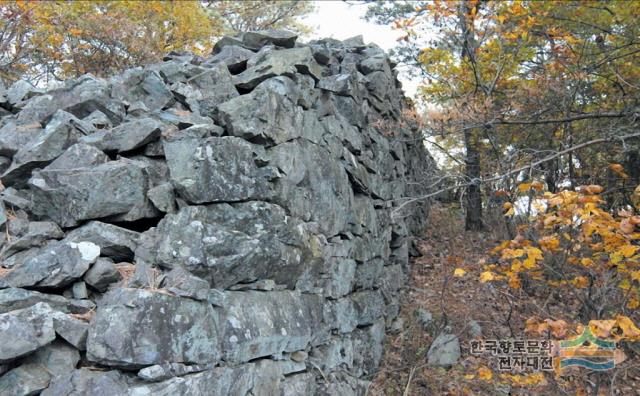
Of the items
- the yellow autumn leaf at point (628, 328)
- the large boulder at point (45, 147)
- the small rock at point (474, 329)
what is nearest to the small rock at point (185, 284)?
the large boulder at point (45, 147)

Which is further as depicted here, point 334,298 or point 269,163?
point 334,298

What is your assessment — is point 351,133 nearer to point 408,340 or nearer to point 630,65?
point 408,340

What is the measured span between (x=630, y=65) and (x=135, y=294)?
23.8 feet

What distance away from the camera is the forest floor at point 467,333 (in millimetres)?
5062

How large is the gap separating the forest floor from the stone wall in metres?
0.57

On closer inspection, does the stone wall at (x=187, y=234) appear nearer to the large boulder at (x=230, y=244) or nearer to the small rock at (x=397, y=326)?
the large boulder at (x=230, y=244)

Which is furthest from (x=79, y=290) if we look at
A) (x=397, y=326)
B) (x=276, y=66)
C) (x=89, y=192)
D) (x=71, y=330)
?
(x=397, y=326)

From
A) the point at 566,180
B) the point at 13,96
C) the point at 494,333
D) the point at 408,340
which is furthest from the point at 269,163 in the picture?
the point at 566,180

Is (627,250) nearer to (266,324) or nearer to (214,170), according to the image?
(266,324)

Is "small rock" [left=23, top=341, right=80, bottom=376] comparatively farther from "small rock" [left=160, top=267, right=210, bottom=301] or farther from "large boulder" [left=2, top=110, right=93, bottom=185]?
"large boulder" [left=2, top=110, right=93, bottom=185]

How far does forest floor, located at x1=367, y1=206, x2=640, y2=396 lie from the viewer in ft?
16.6

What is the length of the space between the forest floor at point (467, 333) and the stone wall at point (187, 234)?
1.88ft

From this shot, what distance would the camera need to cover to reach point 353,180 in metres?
6.00

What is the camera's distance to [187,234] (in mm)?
3551
